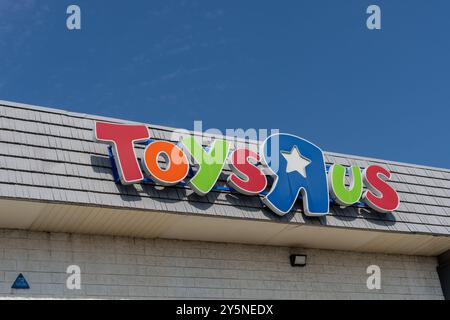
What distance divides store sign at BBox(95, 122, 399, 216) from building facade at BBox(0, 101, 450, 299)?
9.5 inches

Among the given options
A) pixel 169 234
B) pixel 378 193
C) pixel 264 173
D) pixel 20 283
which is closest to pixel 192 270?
pixel 169 234

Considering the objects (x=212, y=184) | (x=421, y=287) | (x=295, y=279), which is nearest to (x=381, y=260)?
(x=421, y=287)

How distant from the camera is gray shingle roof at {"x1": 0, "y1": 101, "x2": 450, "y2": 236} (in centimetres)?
1227

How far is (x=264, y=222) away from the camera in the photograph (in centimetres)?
1414

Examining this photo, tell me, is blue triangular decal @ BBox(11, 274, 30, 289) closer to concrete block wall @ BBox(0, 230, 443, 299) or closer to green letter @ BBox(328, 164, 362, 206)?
concrete block wall @ BBox(0, 230, 443, 299)

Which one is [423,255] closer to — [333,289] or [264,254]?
[333,289]

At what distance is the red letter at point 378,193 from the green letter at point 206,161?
341cm

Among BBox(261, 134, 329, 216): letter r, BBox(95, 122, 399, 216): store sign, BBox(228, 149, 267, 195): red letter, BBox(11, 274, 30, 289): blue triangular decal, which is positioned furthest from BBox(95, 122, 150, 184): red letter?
BBox(261, 134, 329, 216): letter r

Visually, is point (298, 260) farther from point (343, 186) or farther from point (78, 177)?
point (78, 177)

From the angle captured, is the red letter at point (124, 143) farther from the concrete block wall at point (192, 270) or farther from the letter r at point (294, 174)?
the letter r at point (294, 174)

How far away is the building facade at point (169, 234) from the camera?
1261 centimetres

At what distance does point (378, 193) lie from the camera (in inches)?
625

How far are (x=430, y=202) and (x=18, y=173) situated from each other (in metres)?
9.43

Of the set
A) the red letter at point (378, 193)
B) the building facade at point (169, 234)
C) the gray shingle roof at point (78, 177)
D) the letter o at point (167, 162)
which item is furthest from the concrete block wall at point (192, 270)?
the letter o at point (167, 162)
